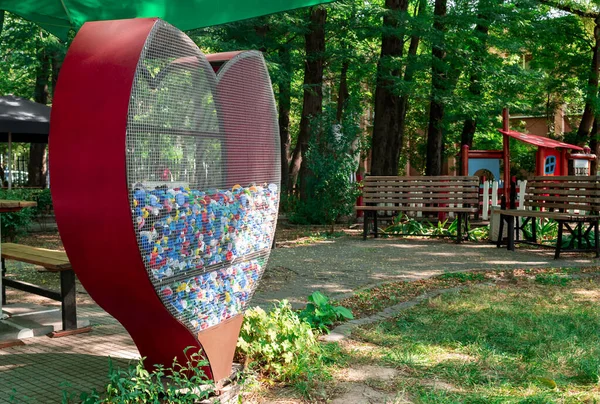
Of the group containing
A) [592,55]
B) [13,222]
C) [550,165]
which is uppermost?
[592,55]

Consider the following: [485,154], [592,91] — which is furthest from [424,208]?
[592,91]

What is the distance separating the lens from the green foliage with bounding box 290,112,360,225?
44.5ft

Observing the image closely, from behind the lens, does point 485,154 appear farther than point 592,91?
No

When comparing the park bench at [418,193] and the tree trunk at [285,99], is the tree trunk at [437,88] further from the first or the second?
the park bench at [418,193]

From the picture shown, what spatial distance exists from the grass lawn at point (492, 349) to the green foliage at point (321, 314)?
0.26 m

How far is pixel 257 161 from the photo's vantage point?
150 inches

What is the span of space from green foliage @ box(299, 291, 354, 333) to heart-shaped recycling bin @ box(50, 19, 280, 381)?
1.37m

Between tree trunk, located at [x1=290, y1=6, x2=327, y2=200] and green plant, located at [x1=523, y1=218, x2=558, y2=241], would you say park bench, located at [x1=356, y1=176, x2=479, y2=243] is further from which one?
tree trunk, located at [x1=290, y1=6, x2=327, y2=200]

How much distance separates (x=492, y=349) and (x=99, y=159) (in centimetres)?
309

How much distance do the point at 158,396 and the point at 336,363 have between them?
4.48ft

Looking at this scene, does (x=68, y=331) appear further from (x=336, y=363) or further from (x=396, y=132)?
(x=396, y=132)

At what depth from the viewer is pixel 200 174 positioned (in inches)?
128

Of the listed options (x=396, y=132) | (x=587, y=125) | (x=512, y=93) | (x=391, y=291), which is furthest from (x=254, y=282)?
(x=587, y=125)

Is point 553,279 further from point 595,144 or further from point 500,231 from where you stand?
point 595,144
